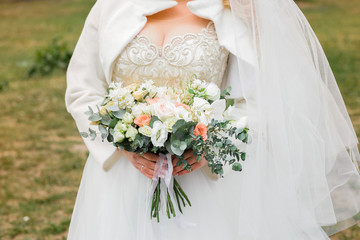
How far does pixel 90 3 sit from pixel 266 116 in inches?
725

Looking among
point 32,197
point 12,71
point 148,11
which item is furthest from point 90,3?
point 148,11

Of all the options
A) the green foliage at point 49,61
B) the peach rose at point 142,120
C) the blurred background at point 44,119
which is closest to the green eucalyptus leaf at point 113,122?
the peach rose at point 142,120

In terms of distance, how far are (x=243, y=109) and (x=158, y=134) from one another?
0.58 metres

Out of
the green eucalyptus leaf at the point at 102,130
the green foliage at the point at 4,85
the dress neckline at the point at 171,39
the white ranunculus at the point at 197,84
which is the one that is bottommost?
the green foliage at the point at 4,85

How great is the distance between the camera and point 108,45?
271 centimetres

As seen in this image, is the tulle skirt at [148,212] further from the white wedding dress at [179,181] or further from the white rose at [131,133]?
the white rose at [131,133]

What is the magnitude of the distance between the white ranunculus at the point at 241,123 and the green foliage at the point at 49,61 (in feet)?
29.7

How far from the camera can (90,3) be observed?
19.9 metres

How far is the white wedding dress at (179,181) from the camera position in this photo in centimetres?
264

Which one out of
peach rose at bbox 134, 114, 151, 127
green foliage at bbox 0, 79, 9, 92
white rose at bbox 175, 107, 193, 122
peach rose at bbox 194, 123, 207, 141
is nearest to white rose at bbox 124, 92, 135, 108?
peach rose at bbox 134, 114, 151, 127

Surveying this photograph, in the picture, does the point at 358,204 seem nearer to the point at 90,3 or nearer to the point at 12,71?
the point at 12,71

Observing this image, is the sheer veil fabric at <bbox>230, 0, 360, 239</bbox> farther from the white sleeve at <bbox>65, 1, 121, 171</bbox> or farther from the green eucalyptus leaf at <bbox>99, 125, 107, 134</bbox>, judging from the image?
the white sleeve at <bbox>65, 1, 121, 171</bbox>

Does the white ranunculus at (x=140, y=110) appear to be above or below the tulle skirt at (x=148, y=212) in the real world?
above

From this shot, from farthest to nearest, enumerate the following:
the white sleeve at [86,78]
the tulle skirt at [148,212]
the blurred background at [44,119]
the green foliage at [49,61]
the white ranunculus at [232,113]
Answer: the green foliage at [49,61]
the blurred background at [44,119]
the white sleeve at [86,78]
the tulle skirt at [148,212]
the white ranunculus at [232,113]
